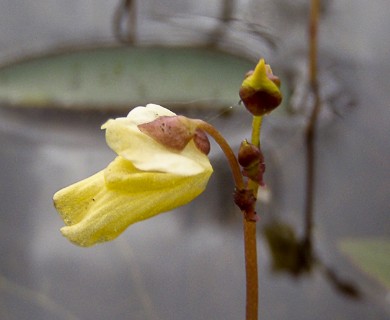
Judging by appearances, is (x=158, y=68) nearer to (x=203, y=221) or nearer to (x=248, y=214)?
(x=203, y=221)

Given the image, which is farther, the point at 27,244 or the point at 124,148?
the point at 27,244

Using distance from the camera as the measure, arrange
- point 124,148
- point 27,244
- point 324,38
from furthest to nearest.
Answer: point 324,38 < point 27,244 < point 124,148

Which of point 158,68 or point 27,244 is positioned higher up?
point 158,68

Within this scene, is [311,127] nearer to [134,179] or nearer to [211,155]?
[211,155]

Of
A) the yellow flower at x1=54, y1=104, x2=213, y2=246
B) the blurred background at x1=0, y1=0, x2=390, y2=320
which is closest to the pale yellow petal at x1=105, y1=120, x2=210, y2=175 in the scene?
the yellow flower at x1=54, y1=104, x2=213, y2=246

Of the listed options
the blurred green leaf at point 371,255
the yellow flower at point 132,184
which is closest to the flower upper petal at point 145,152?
the yellow flower at point 132,184

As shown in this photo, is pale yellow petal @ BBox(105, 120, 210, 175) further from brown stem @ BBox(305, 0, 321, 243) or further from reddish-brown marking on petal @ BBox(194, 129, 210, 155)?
brown stem @ BBox(305, 0, 321, 243)

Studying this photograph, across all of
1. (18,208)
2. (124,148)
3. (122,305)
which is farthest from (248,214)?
(18,208)

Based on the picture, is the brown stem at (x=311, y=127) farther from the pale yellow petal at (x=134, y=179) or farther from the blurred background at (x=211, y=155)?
the pale yellow petal at (x=134, y=179)
